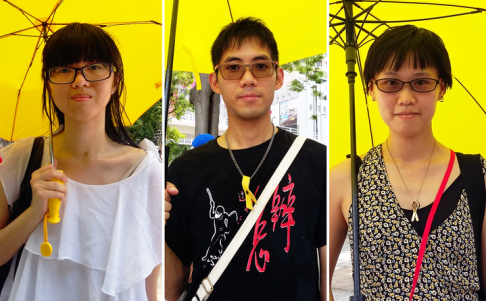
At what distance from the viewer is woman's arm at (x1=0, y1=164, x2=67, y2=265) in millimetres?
1323

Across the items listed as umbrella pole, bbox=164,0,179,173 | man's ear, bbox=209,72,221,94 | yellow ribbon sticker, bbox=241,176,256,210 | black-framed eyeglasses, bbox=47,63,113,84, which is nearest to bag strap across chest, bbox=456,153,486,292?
yellow ribbon sticker, bbox=241,176,256,210

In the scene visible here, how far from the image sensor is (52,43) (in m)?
1.38

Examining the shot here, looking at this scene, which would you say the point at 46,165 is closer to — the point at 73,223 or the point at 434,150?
the point at 73,223

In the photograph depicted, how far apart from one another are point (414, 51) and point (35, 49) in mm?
1400

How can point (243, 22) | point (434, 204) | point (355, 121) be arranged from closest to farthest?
point (243, 22), point (434, 204), point (355, 121)

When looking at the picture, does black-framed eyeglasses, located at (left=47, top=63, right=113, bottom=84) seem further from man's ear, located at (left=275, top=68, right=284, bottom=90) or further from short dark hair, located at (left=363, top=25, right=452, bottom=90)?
short dark hair, located at (left=363, top=25, right=452, bottom=90)

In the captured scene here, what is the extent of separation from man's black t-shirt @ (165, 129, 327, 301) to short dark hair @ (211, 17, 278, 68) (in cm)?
30

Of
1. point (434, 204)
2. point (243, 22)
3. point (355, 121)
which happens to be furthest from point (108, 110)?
point (434, 204)

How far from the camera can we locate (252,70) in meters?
1.29

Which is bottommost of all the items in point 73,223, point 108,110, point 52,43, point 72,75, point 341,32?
point 73,223

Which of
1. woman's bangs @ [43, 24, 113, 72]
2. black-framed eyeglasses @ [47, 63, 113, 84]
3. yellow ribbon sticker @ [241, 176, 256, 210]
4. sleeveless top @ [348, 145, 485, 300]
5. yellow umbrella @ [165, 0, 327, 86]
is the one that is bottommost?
sleeveless top @ [348, 145, 485, 300]

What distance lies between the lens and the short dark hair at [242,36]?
132 cm

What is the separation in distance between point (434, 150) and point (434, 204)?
22 cm

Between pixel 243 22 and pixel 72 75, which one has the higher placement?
pixel 243 22
